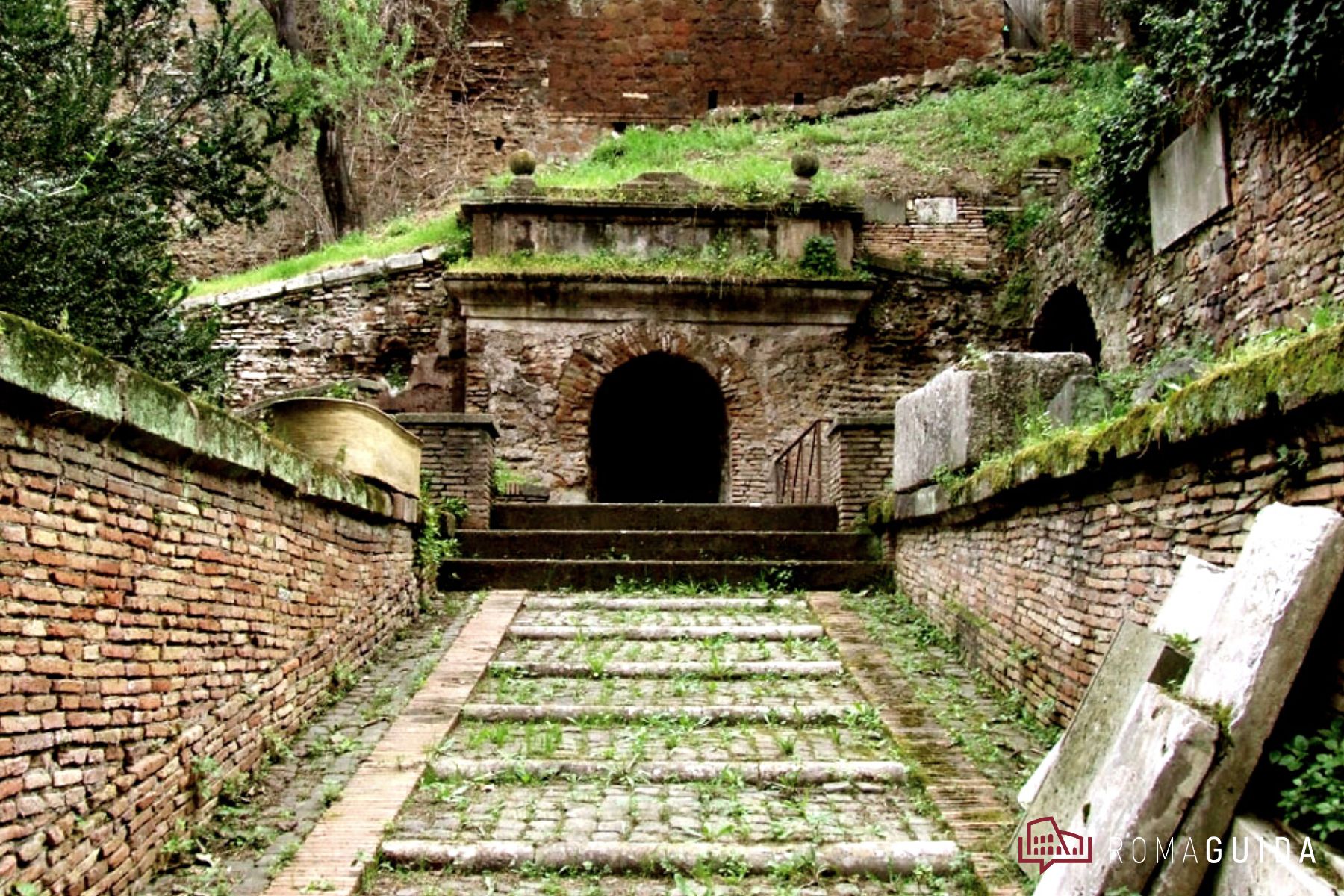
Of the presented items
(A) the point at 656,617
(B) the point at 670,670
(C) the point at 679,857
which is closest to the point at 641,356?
(A) the point at 656,617

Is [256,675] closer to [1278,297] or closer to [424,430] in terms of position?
[424,430]

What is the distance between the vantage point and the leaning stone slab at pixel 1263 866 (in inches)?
101

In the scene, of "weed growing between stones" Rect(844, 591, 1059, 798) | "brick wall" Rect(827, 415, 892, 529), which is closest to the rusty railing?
"brick wall" Rect(827, 415, 892, 529)

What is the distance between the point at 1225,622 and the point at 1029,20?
1928 cm

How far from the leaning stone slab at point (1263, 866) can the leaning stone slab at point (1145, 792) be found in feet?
0.40

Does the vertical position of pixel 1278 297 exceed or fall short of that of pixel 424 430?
it exceeds it

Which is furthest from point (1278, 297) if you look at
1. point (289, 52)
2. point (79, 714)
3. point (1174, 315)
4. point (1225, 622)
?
point (289, 52)

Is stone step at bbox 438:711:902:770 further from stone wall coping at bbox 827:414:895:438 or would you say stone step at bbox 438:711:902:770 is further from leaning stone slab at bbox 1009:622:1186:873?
stone wall coping at bbox 827:414:895:438

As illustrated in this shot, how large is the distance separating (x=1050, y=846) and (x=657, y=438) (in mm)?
12913

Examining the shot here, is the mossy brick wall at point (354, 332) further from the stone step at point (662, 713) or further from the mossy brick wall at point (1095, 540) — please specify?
the stone step at point (662, 713)

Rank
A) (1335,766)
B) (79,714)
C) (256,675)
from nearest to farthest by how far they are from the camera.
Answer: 1. (1335,766)
2. (79,714)
3. (256,675)

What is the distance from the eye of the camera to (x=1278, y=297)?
7.86 meters

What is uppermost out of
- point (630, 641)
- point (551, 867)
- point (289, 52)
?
point (289, 52)

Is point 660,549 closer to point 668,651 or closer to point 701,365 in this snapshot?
point 668,651
